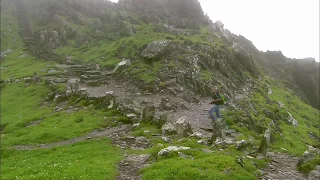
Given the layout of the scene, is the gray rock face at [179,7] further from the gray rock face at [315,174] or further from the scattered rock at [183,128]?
the gray rock face at [315,174]

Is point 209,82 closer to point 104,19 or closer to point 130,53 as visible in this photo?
point 130,53

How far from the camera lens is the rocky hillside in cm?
2766

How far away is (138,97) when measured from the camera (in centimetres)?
5719

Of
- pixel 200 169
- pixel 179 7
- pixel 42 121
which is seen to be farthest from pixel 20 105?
pixel 179 7

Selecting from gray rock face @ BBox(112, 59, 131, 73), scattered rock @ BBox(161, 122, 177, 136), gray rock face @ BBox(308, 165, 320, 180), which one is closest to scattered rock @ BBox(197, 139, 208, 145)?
scattered rock @ BBox(161, 122, 177, 136)

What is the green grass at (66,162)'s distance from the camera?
2470 centimetres

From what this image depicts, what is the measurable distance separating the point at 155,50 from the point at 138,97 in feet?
86.9

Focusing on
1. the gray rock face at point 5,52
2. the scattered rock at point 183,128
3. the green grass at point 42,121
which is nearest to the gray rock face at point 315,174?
the scattered rock at point 183,128

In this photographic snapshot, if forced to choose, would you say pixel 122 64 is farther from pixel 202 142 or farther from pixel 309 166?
pixel 309 166

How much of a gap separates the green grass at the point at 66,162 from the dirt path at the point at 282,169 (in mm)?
12819

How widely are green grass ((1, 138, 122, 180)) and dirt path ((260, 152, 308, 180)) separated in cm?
1282

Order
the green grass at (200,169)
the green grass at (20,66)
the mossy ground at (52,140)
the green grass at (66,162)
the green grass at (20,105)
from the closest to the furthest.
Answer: the green grass at (200,169) < the green grass at (66,162) < the mossy ground at (52,140) < the green grass at (20,105) < the green grass at (20,66)

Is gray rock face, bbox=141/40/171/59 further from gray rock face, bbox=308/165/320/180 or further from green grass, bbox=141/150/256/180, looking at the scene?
gray rock face, bbox=308/165/320/180

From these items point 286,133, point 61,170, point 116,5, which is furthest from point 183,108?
point 116,5
